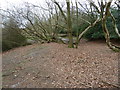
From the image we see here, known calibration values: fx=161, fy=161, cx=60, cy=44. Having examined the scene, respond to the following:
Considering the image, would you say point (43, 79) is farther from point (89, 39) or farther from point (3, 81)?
point (89, 39)

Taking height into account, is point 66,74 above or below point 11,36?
below

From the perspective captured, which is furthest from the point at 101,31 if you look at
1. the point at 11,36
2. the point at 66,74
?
the point at 66,74

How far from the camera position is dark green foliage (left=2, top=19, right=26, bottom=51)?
10.5m

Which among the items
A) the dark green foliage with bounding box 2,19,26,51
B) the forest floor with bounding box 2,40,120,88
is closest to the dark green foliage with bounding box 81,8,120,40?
the dark green foliage with bounding box 2,19,26,51

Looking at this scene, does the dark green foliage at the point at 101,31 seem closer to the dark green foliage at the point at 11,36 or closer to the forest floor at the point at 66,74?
the dark green foliage at the point at 11,36

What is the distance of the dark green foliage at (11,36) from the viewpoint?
34.5ft

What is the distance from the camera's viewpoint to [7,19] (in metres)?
10.3

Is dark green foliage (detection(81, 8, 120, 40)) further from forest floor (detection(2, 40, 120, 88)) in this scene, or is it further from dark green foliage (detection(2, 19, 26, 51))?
forest floor (detection(2, 40, 120, 88))

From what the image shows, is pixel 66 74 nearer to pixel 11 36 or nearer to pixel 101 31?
pixel 11 36

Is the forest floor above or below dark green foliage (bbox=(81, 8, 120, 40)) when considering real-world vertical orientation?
below

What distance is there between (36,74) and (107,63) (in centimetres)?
225

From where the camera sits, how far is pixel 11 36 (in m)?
10.9

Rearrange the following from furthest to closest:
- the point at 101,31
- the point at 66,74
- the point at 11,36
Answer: the point at 101,31 → the point at 11,36 → the point at 66,74

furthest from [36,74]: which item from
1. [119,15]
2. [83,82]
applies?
[119,15]
